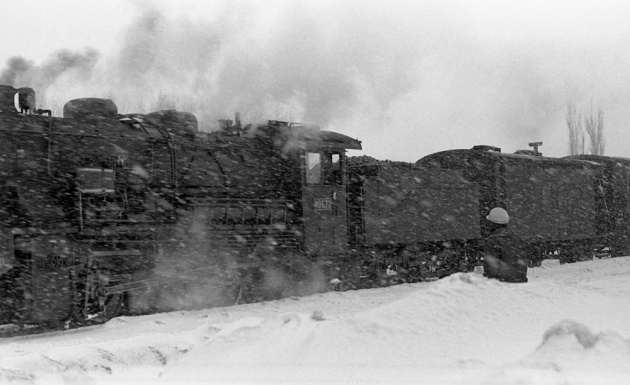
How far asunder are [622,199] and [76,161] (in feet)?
58.6

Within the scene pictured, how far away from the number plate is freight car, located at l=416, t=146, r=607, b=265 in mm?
4573

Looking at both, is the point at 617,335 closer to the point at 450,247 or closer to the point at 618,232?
the point at 450,247

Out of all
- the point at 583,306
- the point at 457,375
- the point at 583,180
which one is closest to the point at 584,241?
the point at 583,180

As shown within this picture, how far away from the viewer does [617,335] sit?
15.9 ft

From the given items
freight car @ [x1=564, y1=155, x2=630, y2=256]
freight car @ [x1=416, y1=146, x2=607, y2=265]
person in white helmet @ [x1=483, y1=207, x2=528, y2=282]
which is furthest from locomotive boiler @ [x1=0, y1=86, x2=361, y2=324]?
freight car @ [x1=564, y1=155, x2=630, y2=256]

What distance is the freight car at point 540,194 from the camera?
16906 millimetres

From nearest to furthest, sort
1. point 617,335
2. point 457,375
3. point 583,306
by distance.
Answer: point 457,375 < point 617,335 < point 583,306

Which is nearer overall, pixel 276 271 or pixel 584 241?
pixel 276 271

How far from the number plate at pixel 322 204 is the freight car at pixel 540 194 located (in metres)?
4.57

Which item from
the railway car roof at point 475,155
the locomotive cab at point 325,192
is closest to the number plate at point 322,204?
the locomotive cab at point 325,192

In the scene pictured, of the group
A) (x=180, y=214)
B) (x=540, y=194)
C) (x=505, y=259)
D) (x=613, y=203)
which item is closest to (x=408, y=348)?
(x=505, y=259)

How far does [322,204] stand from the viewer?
1240 cm

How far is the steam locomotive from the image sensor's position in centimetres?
907

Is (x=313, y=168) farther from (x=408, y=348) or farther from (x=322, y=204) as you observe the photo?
(x=408, y=348)
